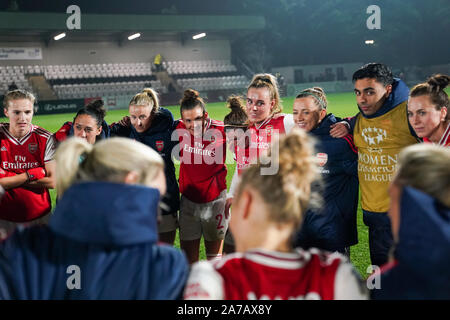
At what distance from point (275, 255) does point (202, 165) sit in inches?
111

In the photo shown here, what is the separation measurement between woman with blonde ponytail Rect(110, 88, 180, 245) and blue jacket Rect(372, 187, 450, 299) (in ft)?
9.85

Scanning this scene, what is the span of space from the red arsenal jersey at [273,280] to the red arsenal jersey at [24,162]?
9.36 ft

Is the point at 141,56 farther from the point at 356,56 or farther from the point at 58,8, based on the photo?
the point at 356,56

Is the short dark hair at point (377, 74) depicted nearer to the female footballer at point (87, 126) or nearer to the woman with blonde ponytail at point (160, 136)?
the woman with blonde ponytail at point (160, 136)

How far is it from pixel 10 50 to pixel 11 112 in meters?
31.3

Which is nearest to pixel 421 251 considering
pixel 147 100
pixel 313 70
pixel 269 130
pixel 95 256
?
pixel 95 256

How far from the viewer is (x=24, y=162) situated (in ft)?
12.7

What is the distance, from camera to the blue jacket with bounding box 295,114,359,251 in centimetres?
355

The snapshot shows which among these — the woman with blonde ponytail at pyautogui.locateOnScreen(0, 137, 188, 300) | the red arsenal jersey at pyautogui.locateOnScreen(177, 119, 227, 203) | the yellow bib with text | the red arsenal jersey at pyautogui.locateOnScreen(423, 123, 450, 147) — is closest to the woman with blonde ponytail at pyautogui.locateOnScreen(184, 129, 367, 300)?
the woman with blonde ponytail at pyautogui.locateOnScreen(0, 137, 188, 300)

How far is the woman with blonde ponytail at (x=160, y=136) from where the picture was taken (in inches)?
165

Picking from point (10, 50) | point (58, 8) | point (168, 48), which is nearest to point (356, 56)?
point (168, 48)

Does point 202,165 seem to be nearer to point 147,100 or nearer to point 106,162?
point 147,100

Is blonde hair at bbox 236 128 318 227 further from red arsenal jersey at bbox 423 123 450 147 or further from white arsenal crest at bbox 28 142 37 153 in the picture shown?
white arsenal crest at bbox 28 142 37 153
